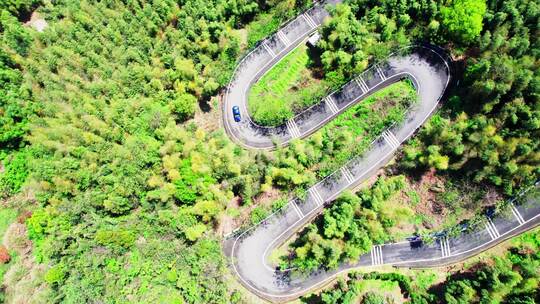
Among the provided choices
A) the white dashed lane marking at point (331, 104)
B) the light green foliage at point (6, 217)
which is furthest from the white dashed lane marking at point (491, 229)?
the light green foliage at point (6, 217)

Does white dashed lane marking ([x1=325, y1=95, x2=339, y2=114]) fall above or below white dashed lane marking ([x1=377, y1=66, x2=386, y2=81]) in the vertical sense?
below

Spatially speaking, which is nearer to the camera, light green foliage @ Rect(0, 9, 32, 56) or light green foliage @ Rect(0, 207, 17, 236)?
light green foliage @ Rect(0, 207, 17, 236)

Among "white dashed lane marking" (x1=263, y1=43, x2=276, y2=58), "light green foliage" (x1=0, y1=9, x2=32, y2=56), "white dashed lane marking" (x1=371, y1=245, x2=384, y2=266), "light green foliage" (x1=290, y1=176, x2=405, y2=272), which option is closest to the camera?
"light green foliage" (x1=290, y1=176, x2=405, y2=272)

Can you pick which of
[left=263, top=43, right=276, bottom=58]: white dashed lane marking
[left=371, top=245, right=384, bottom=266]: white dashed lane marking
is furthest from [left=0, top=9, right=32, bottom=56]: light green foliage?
[left=371, top=245, right=384, bottom=266]: white dashed lane marking

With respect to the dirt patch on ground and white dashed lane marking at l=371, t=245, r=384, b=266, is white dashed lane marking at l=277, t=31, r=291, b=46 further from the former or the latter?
the dirt patch on ground

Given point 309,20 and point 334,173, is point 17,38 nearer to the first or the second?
point 309,20

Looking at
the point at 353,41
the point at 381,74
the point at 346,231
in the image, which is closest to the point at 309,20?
the point at 353,41

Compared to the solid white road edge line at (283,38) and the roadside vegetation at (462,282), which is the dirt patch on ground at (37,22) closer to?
the solid white road edge line at (283,38)
